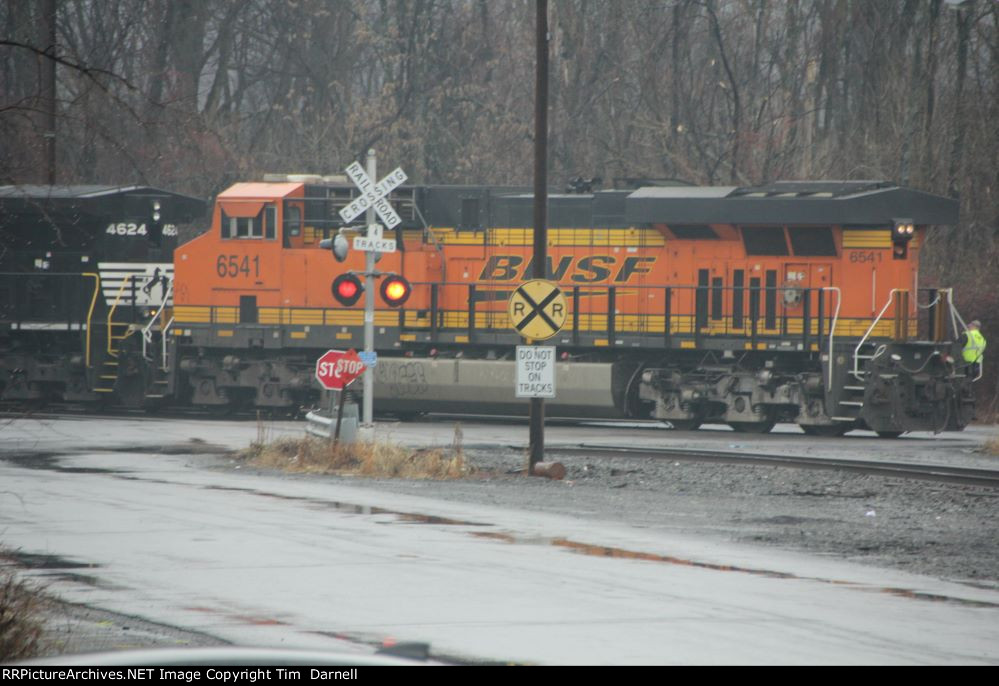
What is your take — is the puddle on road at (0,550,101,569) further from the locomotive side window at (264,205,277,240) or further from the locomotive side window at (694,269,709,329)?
the locomotive side window at (264,205,277,240)

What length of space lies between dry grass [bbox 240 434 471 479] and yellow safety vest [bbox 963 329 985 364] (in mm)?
10380

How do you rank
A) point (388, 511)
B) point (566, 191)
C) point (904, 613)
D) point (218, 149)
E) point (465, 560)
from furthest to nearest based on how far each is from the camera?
point (218, 149) → point (566, 191) → point (388, 511) → point (465, 560) → point (904, 613)

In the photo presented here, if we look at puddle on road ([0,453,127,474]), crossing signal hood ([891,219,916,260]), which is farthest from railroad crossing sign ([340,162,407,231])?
crossing signal hood ([891,219,916,260])

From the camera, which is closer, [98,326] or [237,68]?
[98,326]

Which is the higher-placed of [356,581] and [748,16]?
[748,16]

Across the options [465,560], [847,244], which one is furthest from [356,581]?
[847,244]

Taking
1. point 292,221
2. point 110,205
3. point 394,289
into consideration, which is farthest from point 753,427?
point 110,205

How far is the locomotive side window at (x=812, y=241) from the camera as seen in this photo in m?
24.3

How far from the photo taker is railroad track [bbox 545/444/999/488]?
1764 centimetres

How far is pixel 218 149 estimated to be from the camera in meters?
40.5

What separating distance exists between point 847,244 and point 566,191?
559 centimetres

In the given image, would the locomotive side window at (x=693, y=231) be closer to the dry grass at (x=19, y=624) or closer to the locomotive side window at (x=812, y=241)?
the locomotive side window at (x=812, y=241)

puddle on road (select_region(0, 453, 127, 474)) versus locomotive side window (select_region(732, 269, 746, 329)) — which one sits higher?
locomotive side window (select_region(732, 269, 746, 329))

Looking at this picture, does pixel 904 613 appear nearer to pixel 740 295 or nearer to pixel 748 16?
pixel 740 295
